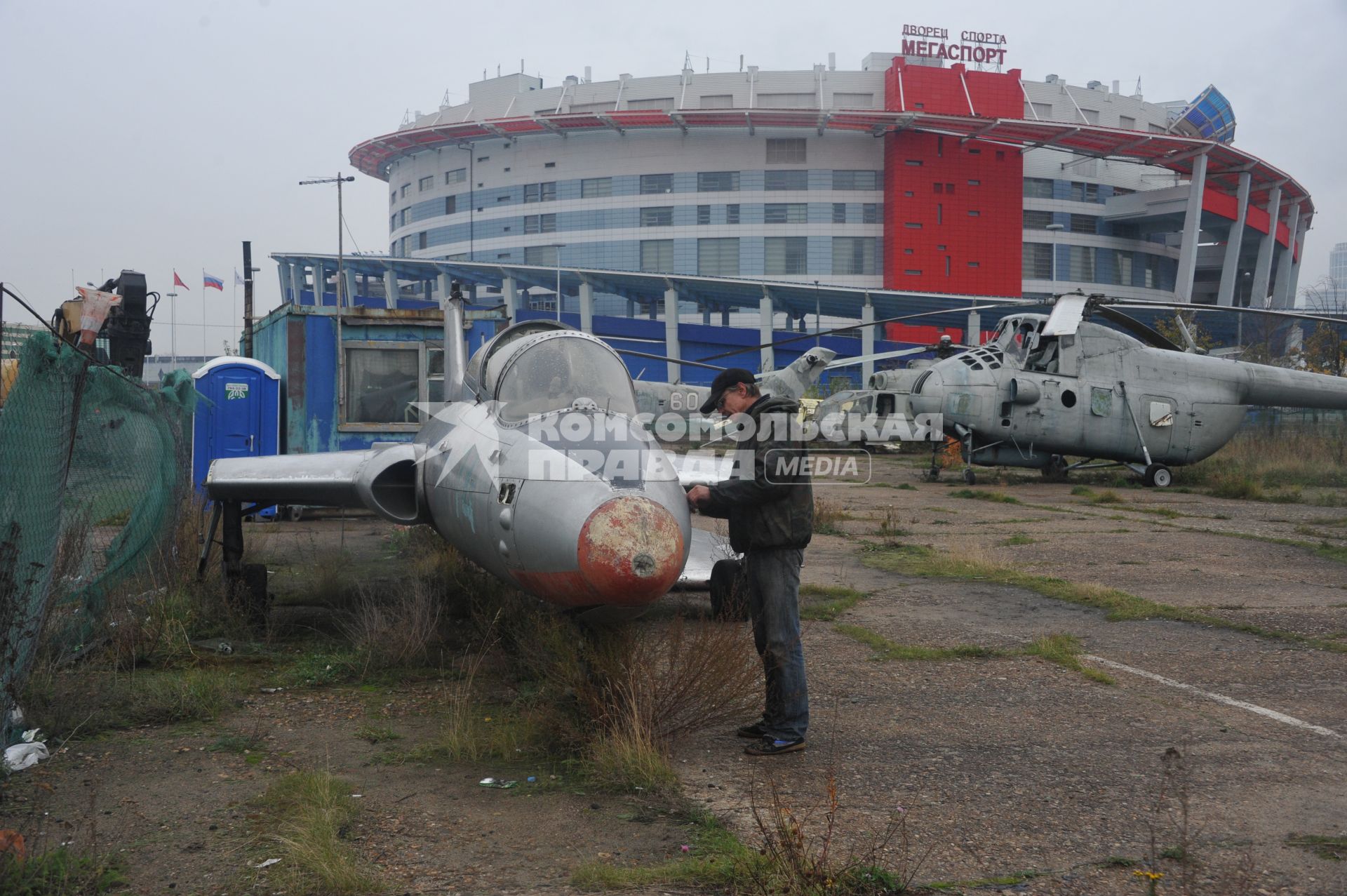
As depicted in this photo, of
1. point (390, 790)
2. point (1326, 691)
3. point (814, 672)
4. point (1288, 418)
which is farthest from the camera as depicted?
point (1288, 418)

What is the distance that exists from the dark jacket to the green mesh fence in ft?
11.9

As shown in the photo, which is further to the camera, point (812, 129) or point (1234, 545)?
point (812, 129)

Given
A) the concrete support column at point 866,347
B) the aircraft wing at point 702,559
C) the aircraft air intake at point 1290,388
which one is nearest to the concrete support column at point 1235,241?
the concrete support column at point 866,347

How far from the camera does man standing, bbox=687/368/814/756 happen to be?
5594mm

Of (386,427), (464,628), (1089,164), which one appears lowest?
(464,628)

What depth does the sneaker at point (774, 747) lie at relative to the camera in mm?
5461

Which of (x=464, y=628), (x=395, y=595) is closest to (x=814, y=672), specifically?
(x=464, y=628)

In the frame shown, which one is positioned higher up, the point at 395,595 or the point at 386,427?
the point at 386,427

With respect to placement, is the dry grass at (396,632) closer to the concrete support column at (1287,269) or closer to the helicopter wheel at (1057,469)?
the helicopter wheel at (1057,469)

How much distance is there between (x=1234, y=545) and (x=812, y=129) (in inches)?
2321

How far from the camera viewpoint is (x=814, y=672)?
7.38 metres

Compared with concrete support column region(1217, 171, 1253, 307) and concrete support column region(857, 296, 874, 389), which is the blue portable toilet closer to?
concrete support column region(857, 296, 874, 389)

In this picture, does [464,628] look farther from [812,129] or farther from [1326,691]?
[812,129]

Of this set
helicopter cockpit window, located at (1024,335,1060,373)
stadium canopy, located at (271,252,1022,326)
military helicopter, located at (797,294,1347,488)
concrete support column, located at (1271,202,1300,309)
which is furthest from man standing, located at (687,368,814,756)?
concrete support column, located at (1271,202,1300,309)
